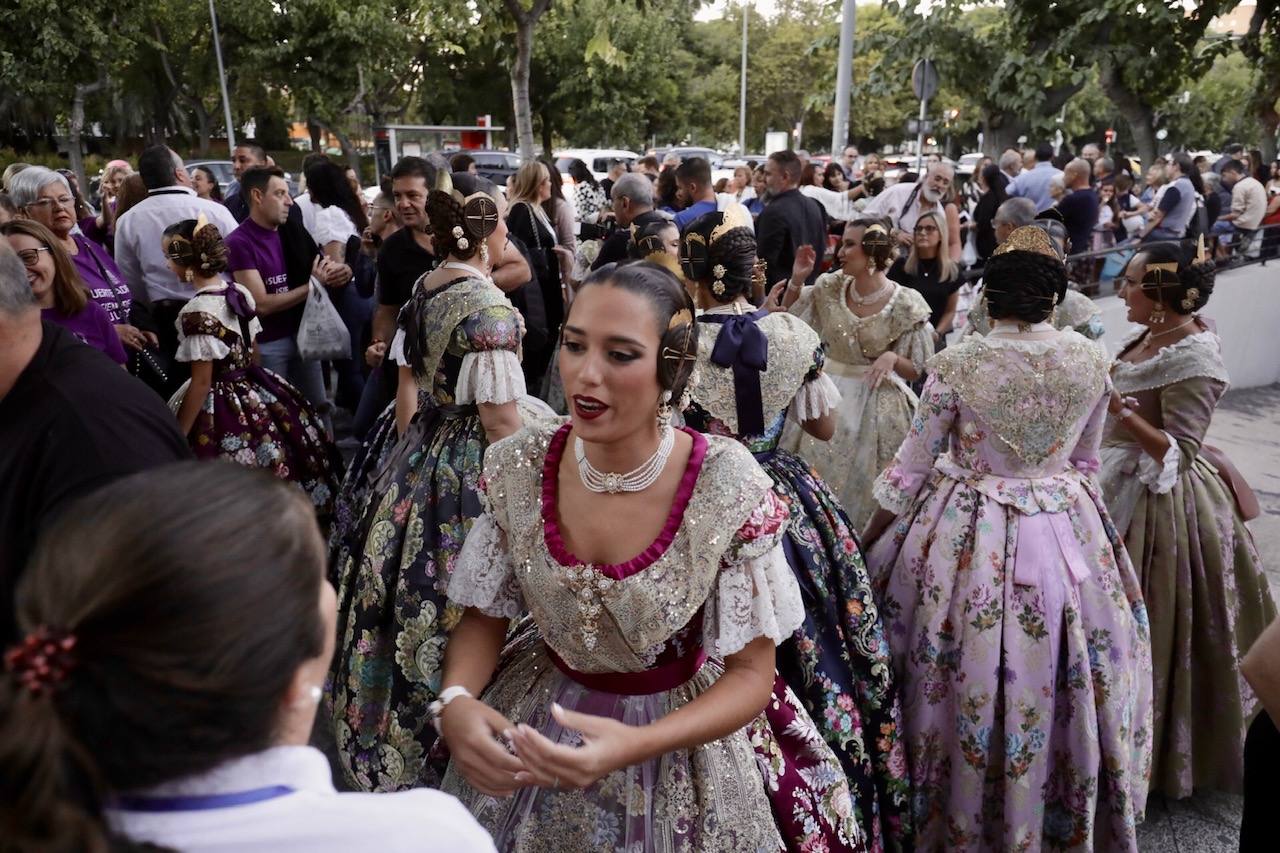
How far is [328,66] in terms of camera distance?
26.1m

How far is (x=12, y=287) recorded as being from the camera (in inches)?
79.7

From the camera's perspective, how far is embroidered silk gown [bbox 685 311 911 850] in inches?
111

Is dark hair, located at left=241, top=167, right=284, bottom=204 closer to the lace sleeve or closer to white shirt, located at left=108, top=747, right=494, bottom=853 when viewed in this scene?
the lace sleeve

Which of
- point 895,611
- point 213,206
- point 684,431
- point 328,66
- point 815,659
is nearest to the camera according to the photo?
point 684,431

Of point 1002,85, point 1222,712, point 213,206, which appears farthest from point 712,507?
point 1002,85

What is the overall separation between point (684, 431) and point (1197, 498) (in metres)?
2.40

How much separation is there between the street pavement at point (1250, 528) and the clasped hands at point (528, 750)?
253 centimetres

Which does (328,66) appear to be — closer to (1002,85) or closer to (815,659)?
(1002,85)

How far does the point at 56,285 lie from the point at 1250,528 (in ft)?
20.0

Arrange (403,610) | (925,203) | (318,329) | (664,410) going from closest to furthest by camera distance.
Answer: (664,410), (403,610), (318,329), (925,203)

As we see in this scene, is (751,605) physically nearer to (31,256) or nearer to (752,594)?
(752,594)

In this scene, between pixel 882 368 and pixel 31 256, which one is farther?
pixel 882 368

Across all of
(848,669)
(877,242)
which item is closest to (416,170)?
(877,242)

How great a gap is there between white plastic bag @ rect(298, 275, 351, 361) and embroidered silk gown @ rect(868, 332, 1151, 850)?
3732mm
